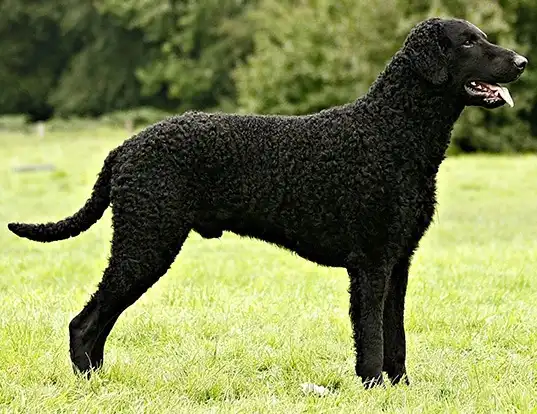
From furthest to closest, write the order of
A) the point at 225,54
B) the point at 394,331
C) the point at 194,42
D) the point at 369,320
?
the point at 194,42 < the point at 225,54 < the point at 394,331 < the point at 369,320

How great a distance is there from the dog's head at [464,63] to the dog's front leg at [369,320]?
3.48 feet

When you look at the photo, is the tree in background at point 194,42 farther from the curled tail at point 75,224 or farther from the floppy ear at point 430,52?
the floppy ear at point 430,52

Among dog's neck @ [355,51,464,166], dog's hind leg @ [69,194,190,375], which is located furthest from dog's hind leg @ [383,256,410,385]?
dog's hind leg @ [69,194,190,375]

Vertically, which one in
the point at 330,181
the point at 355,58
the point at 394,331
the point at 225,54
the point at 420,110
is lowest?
the point at 225,54

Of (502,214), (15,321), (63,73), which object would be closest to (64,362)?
(15,321)

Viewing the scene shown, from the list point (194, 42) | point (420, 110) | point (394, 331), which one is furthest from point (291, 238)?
point (194, 42)

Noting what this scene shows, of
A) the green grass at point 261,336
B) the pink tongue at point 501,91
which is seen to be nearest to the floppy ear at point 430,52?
the pink tongue at point 501,91

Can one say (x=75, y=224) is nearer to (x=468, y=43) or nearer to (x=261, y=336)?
(x=261, y=336)

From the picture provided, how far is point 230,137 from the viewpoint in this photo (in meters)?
4.37

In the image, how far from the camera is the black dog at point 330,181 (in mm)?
4246

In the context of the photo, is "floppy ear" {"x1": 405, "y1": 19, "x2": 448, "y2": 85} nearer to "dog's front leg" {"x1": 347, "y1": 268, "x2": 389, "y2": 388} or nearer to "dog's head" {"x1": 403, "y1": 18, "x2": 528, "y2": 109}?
"dog's head" {"x1": 403, "y1": 18, "x2": 528, "y2": 109}

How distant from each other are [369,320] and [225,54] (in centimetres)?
4051

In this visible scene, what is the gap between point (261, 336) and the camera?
17.1ft

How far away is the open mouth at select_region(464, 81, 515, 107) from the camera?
14.0 ft
